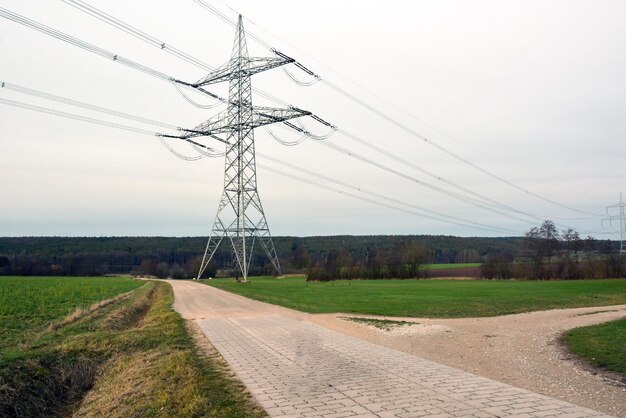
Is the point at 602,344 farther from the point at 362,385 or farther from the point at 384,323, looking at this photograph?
the point at 362,385

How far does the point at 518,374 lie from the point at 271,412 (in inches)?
205

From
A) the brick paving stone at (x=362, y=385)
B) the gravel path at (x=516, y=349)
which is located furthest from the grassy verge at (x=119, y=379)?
the gravel path at (x=516, y=349)

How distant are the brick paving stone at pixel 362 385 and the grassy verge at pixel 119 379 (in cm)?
61

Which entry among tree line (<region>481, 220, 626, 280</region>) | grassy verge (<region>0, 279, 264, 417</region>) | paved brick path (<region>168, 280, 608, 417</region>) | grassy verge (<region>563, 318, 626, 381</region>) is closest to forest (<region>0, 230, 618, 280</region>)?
tree line (<region>481, 220, 626, 280</region>)

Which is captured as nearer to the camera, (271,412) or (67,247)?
(271,412)

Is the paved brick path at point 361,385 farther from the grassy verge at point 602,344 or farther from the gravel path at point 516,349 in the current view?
the grassy verge at point 602,344

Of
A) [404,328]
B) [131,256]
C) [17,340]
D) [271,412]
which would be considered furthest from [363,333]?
[131,256]

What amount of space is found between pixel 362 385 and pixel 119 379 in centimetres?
555

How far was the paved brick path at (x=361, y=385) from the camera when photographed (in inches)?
283

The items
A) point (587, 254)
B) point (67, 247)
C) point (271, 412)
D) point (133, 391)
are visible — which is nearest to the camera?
point (271, 412)

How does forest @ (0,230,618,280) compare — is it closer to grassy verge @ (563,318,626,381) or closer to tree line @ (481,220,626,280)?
tree line @ (481,220,626,280)

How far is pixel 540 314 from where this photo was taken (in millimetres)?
22625

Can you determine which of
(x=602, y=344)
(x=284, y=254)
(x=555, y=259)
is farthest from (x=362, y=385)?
(x=284, y=254)

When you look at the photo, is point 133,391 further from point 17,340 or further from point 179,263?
point 179,263
